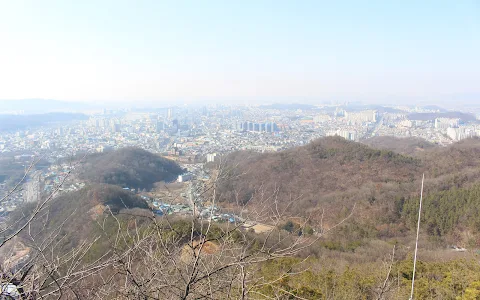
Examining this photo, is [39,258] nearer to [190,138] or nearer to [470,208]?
[470,208]

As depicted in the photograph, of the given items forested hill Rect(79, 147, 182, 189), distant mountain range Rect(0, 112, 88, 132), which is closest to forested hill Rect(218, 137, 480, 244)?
forested hill Rect(79, 147, 182, 189)

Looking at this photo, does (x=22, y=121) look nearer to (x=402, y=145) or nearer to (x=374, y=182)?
(x=374, y=182)

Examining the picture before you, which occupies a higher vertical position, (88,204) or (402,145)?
(88,204)

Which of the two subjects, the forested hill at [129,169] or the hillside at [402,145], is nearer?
the forested hill at [129,169]

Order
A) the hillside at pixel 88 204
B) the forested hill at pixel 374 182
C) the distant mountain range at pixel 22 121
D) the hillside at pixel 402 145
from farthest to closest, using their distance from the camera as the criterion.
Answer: the hillside at pixel 402 145, the distant mountain range at pixel 22 121, the forested hill at pixel 374 182, the hillside at pixel 88 204

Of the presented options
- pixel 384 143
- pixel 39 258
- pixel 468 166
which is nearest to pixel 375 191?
pixel 468 166

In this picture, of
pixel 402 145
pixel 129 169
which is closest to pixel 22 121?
pixel 129 169

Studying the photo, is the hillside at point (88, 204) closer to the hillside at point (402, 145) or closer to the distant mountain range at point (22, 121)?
the distant mountain range at point (22, 121)

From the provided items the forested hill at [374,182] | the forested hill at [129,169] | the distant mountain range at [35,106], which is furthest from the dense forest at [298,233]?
the distant mountain range at [35,106]

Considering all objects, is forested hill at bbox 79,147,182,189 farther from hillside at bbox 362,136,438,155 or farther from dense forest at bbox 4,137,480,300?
hillside at bbox 362,136,438,155
